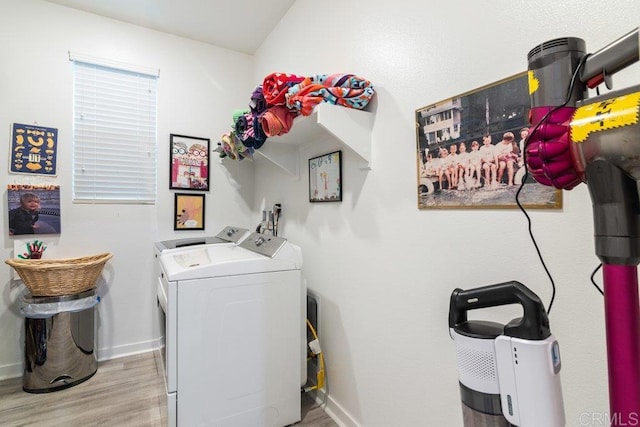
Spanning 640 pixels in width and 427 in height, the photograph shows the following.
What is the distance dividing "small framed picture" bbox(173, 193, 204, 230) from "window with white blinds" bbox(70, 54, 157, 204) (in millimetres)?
213

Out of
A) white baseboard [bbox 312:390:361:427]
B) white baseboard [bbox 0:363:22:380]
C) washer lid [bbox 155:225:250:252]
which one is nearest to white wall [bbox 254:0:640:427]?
white baseboard [bbox 312:390:361:427]

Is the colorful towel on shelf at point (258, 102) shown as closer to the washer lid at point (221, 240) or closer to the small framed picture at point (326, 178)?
the small framed picture at point (326, 178)

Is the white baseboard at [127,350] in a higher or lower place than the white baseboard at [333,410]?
higher

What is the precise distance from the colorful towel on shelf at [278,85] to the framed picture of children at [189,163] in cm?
142

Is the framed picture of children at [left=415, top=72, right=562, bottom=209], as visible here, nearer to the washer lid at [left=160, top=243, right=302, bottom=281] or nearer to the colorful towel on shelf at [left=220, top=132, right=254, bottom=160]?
the washer lid at [left=160, top=243, right=302, bottom=281]

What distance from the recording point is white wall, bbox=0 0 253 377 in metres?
2.18

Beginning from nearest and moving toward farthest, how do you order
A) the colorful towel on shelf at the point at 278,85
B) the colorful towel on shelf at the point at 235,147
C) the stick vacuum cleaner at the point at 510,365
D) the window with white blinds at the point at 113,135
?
the stick vacuum cleaner at the point at 510,365
the colorful towel on shelf at the point at 278,85
the colorful towel on shelf at the point at 235,147
the window with white blinds at the point at 113,135

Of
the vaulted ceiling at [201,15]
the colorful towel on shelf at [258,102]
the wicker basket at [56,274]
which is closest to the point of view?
the colorful towel on shelf at [258,102]

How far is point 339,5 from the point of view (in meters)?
1.72

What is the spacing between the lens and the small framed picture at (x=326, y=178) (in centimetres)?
173

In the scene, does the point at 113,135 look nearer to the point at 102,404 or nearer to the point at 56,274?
the point at 56,274

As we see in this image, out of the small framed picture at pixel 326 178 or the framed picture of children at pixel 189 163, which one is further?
the framed picture of children at pixel 189 163

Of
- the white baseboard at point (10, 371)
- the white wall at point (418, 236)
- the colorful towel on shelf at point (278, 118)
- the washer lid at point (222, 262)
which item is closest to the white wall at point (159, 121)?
the white baseboard at point (10, 371)

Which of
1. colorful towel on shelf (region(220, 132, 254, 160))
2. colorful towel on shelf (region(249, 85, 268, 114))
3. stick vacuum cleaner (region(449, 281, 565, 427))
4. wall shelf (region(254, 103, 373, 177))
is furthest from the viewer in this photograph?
colorful towel on shelf (region(220, 132, 254, 160))
